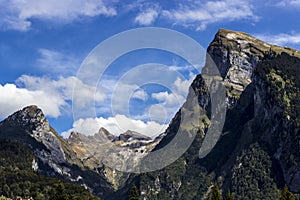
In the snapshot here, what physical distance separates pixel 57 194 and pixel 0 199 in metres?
23.6

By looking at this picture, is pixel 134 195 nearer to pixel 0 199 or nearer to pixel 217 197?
pixel 217 197

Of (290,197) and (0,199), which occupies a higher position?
(0,199)

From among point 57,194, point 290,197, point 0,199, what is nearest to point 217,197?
point 290,197

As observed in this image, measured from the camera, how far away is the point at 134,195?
18075cm

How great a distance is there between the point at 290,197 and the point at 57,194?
81031mm

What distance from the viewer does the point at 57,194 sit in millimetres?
165250

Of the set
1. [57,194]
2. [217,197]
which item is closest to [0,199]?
[57,194]

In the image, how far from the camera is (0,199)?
6831 inches

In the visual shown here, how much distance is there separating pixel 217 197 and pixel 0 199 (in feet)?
264

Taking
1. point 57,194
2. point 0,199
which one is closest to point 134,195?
point 57,194

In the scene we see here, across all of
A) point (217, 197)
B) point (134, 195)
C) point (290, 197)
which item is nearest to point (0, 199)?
point (134, 195)

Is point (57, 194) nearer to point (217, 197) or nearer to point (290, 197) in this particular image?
point (217, 197)

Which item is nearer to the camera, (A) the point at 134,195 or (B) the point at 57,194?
(B) the point at 57,194

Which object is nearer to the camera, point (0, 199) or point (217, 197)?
point (0, 199)
